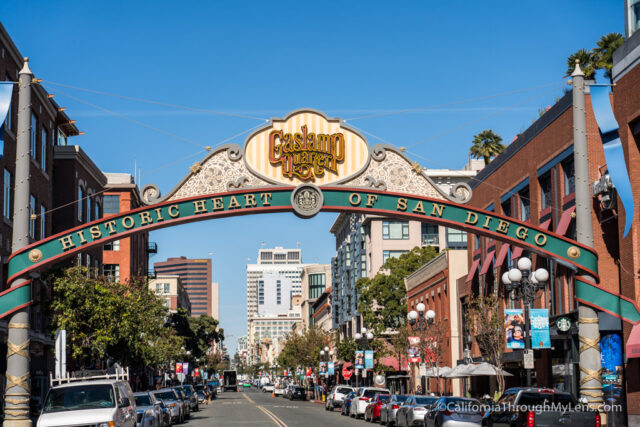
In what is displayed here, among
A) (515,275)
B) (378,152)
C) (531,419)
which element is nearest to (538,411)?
(531,419)

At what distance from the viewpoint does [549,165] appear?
1459 inches

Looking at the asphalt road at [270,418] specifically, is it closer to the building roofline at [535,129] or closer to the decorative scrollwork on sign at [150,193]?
the building roofline at [535,129]

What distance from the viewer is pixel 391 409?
37219 millimetres

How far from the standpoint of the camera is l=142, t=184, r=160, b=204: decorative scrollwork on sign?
19.8 meters

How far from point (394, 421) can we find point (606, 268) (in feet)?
37.1

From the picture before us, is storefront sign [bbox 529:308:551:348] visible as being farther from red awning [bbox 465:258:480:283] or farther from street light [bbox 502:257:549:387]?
red awning [bbox 465:258:480:283]

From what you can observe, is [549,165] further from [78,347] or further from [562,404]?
Answer: [78,347]

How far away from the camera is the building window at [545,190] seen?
125ft

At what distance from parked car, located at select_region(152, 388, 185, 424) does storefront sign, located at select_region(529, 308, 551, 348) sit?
1815 cm

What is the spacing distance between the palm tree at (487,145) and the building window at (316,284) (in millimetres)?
95136

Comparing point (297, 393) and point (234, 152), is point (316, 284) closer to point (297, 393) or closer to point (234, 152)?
point (297, 393)

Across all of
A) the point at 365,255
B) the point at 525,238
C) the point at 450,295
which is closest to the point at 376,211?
the point at 525,238

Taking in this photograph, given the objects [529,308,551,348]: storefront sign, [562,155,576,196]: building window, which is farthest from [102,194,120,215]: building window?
[529,308,551,348]: storefront sign

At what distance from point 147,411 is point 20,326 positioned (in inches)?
455
